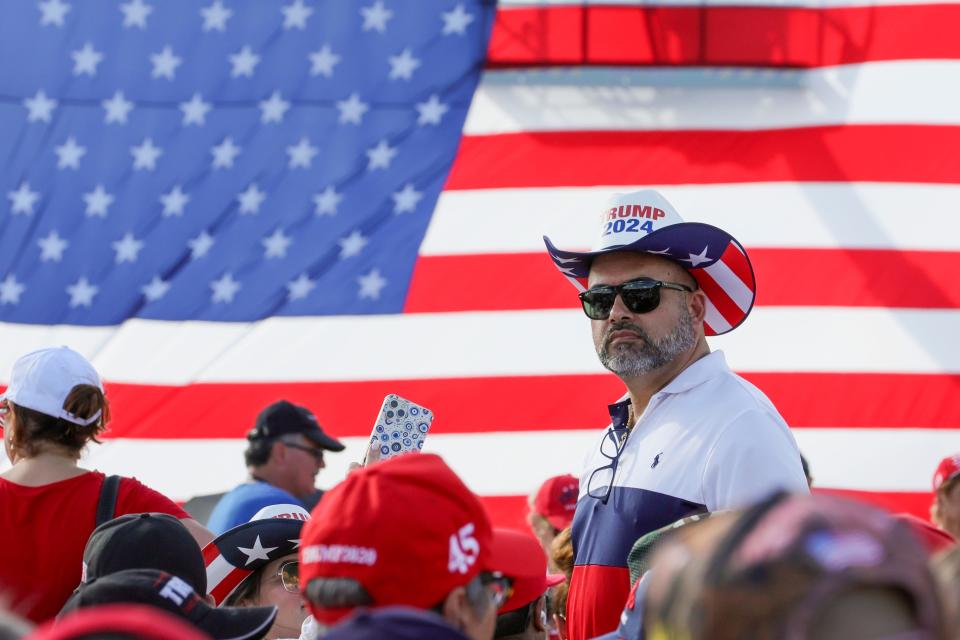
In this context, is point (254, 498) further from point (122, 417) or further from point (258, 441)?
point (122, 417)

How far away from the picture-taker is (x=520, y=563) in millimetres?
2094

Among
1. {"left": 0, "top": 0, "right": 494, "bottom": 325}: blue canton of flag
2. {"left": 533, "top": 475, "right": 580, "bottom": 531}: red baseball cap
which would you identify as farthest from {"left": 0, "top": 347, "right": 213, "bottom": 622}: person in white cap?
{"left": 0, "top": 0, "right": 494, "bottom": 325}: blue canton of flag

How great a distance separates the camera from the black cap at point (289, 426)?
5047 millimetres

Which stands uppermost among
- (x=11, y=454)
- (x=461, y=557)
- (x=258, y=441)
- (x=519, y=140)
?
(x=519, y=140)

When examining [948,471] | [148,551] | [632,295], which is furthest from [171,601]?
[948,471]

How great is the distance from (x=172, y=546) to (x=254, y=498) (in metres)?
2.04

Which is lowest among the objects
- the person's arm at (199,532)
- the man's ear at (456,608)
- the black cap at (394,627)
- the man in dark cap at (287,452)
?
the black cap at (394,627)

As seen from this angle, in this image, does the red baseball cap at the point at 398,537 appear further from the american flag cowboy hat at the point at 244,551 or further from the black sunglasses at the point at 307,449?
the black sunglasses at the point at 307,449

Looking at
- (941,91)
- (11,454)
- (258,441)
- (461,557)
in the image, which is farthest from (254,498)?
(941,91)

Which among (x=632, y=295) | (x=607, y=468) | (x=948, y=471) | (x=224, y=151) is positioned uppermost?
(x=224, y=151)

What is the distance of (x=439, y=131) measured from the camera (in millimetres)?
6000

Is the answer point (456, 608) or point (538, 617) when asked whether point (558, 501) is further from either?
point (456, 608)

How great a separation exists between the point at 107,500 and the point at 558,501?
2.18 m

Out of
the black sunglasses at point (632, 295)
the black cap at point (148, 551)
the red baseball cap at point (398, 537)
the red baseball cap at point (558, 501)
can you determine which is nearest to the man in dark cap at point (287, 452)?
the red baseball cap at point (558, 501)
